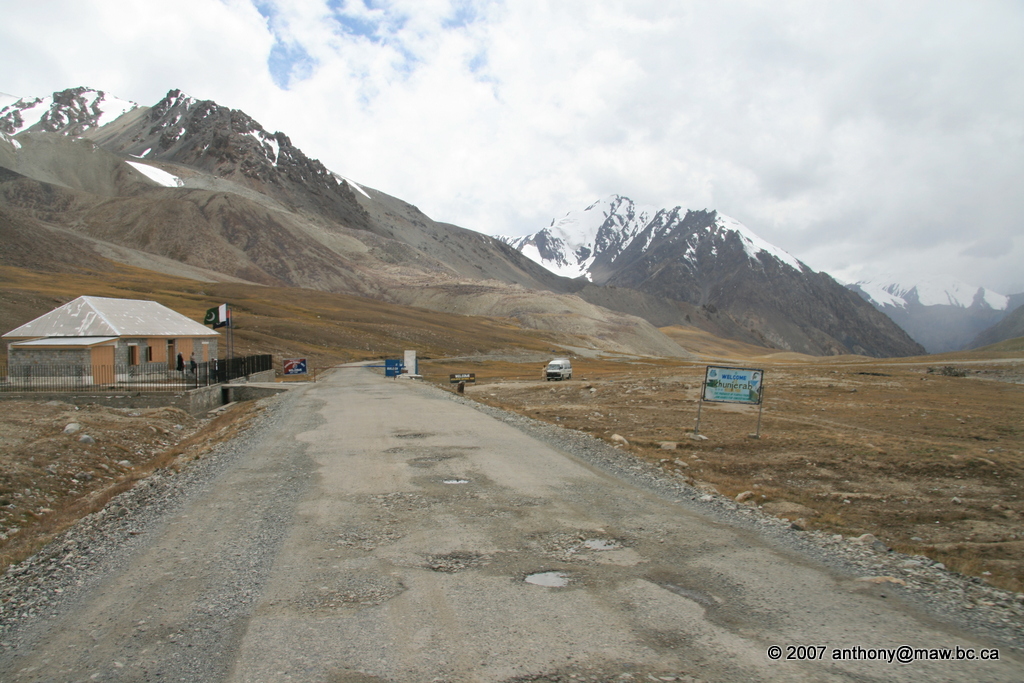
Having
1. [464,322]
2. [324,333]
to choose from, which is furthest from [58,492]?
[464,322]

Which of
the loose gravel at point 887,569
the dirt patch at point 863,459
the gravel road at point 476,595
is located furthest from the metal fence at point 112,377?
the loose gravel at point 887,569

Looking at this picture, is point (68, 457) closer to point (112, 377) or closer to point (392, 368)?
point (112, 377)

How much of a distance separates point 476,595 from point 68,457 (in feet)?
49.7

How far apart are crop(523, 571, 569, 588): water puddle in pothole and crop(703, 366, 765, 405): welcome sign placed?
37.6 ft

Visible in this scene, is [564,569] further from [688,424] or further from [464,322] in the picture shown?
Result: [464,322]

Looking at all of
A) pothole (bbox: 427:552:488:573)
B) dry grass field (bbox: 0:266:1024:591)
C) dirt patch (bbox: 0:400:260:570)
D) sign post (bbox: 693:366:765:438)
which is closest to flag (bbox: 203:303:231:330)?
dirt patch (bbox: 0:400:260:570)

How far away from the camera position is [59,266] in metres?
120

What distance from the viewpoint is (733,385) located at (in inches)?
674

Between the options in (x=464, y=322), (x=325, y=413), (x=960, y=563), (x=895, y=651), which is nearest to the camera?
(x=895, y=651)

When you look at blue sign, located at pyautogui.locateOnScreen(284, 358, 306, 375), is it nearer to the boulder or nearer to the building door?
the building door

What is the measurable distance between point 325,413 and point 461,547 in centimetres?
1655

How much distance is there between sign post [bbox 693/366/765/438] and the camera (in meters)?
16.9

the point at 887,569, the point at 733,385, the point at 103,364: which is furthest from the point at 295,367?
the point at 887,569

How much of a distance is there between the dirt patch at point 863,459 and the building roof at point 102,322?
29023 mm
